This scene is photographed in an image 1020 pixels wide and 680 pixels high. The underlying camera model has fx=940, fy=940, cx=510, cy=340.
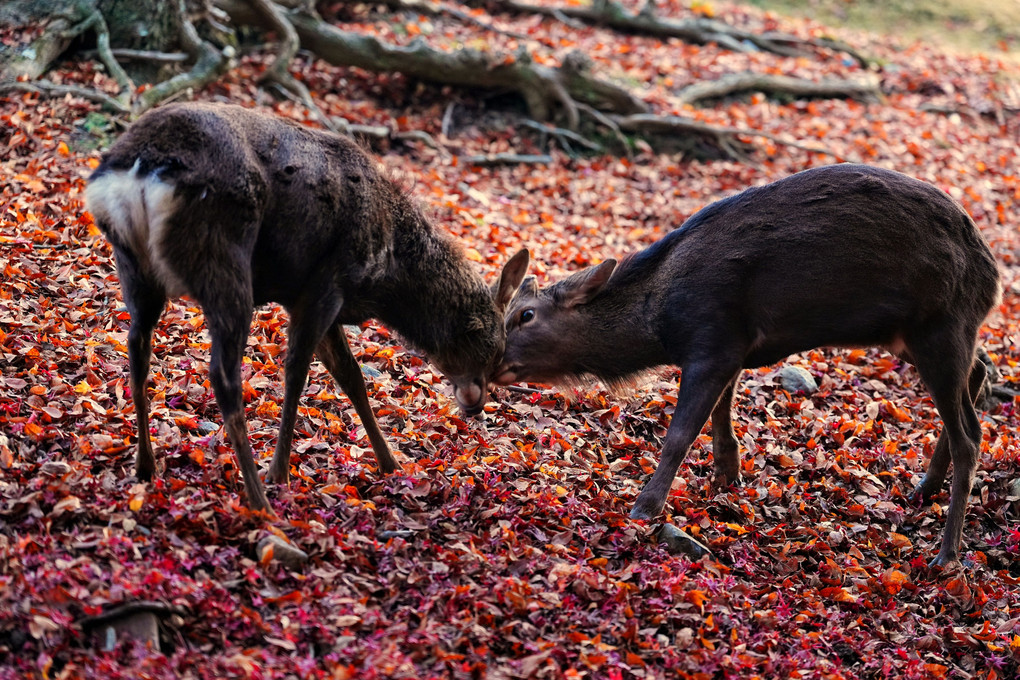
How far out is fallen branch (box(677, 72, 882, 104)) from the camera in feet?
45.9

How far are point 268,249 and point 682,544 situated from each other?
2.89 m

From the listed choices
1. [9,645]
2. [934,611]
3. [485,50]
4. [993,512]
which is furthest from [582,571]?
[485,50]

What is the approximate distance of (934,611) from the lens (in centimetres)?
563

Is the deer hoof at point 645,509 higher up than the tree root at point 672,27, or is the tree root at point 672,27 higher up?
the tree root at point 672,27

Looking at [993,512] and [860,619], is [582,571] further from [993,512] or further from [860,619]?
[993,512]

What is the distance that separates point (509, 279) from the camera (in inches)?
243

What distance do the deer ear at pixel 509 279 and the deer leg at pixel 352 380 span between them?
1092mm

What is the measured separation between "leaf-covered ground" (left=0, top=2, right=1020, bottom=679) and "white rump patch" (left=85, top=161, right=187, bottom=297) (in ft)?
3.82

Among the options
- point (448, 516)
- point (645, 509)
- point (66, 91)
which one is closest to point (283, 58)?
point (66, 91)

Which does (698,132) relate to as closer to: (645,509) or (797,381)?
(797,381)

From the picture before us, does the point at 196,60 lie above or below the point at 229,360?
below

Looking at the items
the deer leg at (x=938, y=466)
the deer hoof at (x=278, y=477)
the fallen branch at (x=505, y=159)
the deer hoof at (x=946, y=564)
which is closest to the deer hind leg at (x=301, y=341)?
the deer hoof at (x=278, y=477)

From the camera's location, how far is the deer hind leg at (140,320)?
15.0 ft

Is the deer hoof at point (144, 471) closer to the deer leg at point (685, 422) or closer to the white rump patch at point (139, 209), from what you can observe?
the white rump patch at point (139, 209)
